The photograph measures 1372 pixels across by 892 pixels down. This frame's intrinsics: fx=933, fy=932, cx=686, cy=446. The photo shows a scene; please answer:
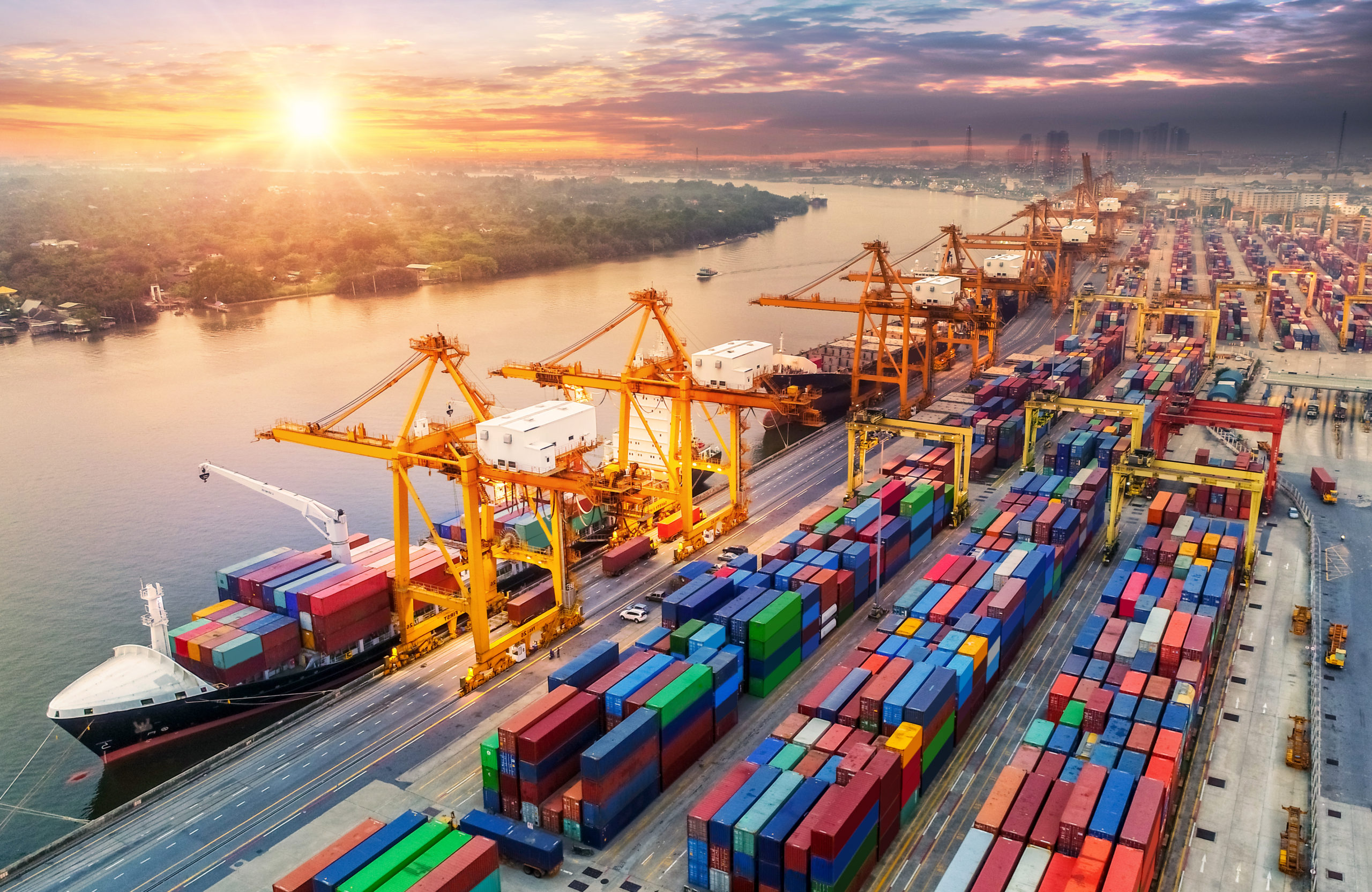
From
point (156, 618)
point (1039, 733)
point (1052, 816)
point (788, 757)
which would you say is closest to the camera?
point (1052, 816)

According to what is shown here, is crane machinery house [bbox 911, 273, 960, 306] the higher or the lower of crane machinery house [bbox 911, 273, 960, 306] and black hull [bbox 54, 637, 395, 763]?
the higher

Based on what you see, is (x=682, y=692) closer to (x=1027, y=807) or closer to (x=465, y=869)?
(x=465, y=869)

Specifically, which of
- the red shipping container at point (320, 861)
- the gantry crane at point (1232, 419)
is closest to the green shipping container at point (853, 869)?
the red shipping container at point (320, 861)

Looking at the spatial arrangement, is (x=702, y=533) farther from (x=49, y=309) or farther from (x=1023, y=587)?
(x=49, y=309)

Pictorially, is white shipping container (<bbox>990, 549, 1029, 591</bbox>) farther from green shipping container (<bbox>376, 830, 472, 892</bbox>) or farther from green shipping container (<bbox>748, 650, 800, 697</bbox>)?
green shipping container (<bbox>376, 830, 472, 892</bbox>)

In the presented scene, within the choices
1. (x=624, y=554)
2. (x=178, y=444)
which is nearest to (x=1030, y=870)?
(x=624, y=554)

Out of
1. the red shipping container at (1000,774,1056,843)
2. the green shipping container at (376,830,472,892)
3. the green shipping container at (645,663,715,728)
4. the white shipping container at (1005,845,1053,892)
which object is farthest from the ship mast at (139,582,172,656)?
the white shipping container at (1005,845,1053,892)
